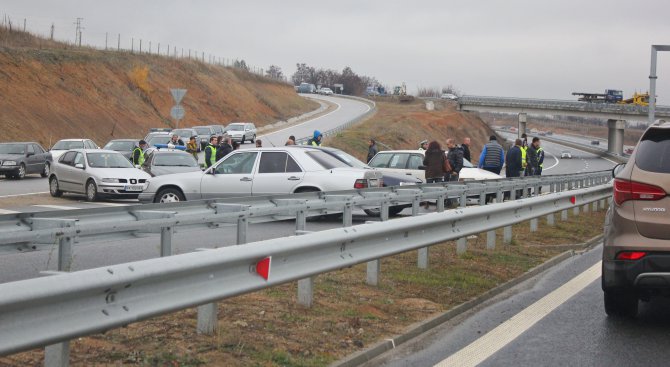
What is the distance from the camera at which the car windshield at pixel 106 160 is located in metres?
25.3

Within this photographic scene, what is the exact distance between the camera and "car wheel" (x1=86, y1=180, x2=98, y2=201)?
24.4 metres

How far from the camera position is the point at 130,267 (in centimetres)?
521

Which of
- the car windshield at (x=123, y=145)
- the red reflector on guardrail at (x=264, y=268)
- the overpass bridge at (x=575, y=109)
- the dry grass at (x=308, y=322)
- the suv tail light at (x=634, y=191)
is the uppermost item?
the overpass bridge at (x=575, y=109)

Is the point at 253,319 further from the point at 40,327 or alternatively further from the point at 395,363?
the point at 40,327

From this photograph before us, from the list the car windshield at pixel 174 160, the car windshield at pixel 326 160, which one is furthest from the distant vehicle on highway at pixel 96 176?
the car windshield at pixel 326 160

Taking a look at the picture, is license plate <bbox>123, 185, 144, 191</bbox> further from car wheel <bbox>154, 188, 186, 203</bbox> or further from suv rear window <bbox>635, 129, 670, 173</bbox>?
suv rear window <bbox>635, 129, 670, 173</bbox>

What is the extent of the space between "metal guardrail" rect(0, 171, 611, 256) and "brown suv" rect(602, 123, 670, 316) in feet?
14.0

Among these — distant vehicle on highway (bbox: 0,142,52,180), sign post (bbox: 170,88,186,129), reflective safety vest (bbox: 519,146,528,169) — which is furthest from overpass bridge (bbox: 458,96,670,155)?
reflective safety vest (bbox: 519,146,528,169)

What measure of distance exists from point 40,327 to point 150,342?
6.81 ft

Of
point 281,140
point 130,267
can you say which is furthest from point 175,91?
point 130,267

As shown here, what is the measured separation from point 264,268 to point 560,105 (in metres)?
94.7

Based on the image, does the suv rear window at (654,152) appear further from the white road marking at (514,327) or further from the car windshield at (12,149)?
the car windshield at (12,149)

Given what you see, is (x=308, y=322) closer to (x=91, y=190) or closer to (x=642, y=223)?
(x=642, y=223)

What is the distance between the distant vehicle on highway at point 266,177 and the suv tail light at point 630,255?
Answer: 386 inches
